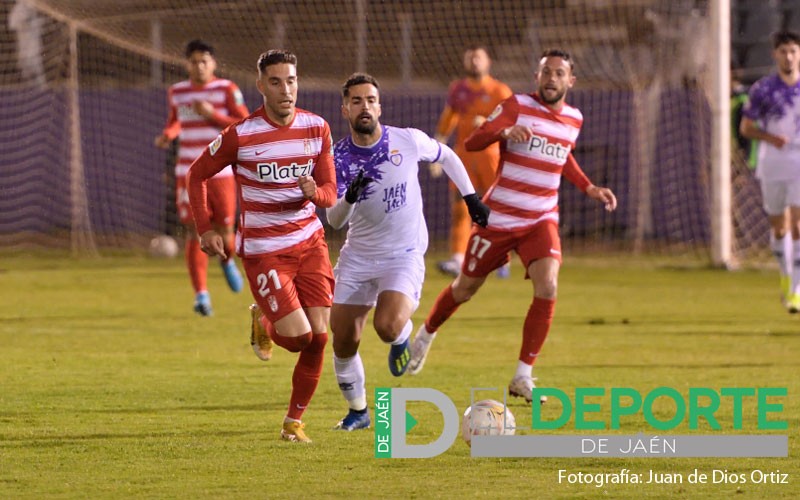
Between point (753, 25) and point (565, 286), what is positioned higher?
point (753, 25)

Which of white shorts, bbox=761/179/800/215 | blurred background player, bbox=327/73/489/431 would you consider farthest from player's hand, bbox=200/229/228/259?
white shorts, bbox=761/179/800/215

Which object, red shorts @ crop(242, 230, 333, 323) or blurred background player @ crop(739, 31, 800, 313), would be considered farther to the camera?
blurred background player @ crop(739, 31, 800, 313)

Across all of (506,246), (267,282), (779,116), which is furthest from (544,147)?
(779,116)

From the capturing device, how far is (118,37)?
60.6 ft

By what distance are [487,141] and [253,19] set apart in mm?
11304

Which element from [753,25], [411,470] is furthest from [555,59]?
[753,25]

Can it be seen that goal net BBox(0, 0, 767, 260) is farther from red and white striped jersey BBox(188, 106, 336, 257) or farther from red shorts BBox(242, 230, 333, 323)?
red shorts BBox(242, 230, 333, 323)

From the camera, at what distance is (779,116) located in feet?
41.3

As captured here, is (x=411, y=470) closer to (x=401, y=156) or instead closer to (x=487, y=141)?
(x=401, y=156)

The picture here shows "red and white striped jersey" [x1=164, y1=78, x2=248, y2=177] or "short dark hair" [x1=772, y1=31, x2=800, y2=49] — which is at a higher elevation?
"short dark hair" [x1=772, y1=31, x2=800, y2=49]

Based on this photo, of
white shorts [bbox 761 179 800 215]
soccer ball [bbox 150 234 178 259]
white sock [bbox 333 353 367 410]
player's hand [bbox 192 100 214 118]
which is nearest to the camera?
white sock [bbox 333 353 367 410]

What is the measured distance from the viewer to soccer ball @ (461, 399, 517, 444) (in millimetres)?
6844

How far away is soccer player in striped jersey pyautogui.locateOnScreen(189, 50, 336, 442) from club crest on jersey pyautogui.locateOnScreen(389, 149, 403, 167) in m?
0.49

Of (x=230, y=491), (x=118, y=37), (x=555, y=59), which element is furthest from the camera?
(x=118, y=37)
